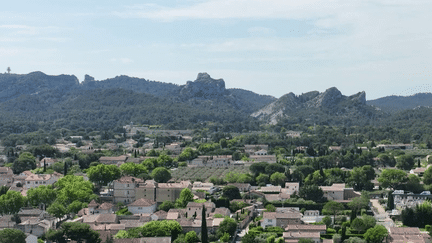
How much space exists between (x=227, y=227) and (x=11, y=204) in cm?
2071

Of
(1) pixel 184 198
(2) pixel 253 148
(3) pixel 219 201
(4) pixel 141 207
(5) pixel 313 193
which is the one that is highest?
(2) pixel 253 148

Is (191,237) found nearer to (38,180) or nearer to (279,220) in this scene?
(279,220)

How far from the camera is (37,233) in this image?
4775cm

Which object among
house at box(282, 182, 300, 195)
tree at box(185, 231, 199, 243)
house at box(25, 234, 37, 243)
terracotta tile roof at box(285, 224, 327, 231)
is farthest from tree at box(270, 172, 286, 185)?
house at box(25, 234, 37, 243)

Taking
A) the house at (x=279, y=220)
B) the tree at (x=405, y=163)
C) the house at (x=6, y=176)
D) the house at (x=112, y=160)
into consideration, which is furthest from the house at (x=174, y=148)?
the house at (x=279, y=220)

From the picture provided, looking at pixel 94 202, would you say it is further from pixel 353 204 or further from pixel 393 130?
pixel 393 130

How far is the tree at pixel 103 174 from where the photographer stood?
2628 inches

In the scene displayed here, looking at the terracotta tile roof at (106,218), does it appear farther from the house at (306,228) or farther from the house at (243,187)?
the house at (243,187)

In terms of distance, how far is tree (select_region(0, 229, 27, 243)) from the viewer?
42062mm

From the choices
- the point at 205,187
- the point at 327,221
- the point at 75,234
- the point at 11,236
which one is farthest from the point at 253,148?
the point at 11,236

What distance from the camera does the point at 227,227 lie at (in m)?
46.9

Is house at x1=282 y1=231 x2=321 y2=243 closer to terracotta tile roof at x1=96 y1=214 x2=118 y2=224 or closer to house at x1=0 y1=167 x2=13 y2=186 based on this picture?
terracotta tile roof at x1=96 y1=214 x2=118 y2=224

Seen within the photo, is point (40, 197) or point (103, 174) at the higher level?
point (103, 174)

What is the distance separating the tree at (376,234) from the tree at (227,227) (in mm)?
9939
